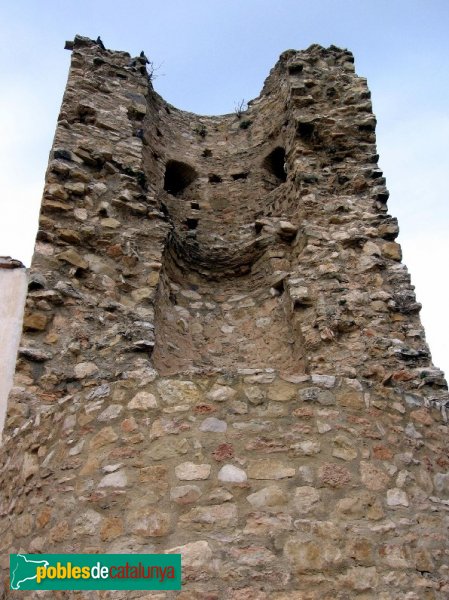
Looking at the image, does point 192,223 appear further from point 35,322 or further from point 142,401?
point 142,401

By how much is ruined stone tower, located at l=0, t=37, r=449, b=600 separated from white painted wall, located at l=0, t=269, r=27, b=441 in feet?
0.36

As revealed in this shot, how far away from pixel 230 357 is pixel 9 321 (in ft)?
7.71

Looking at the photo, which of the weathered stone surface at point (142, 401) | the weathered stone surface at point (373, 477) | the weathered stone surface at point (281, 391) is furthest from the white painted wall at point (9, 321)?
the weathered stone surface at point (373, 477)

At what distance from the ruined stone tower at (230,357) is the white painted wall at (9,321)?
0.11m

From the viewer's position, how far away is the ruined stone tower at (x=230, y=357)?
117 inches

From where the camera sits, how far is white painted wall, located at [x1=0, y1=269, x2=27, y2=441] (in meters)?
4.92

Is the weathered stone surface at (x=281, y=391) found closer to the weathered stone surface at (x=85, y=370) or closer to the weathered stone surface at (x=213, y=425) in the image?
the weathered stone surface at (x=213, y=425)

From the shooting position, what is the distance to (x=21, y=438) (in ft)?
12.9

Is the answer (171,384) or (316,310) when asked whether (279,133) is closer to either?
(316,310)

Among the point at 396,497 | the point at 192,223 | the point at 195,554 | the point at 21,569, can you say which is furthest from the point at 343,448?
the point at 192,223

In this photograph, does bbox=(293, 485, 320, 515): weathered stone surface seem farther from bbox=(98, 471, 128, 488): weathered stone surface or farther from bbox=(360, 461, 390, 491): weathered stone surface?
bbox=(98, 471, 128, 488): weathered stone surface

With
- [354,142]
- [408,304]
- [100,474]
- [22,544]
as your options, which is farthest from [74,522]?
[354,142]

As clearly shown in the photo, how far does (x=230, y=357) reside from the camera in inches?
249

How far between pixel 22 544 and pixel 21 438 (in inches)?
30.4
